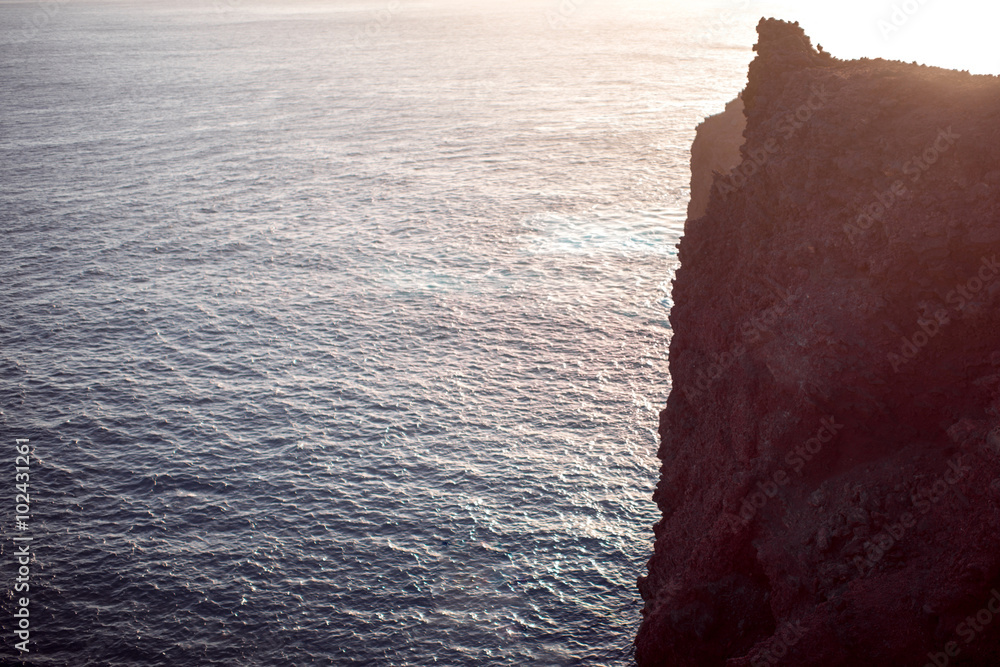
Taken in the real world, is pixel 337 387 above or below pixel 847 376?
below

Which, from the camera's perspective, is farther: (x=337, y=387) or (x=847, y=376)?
(x=337, y=387)

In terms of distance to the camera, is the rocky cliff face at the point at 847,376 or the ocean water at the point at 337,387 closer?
the rocky cliff face at the point at 847,376

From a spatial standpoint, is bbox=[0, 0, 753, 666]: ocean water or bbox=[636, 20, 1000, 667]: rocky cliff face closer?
bbox=[636, 20, 1000, 667]: rocky cliff face

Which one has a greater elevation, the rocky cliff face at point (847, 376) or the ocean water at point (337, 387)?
the rocky cliff face at point (847, 376)

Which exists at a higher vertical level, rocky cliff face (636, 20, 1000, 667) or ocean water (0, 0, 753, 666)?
rocky cliff face (636, 20, 1000, 667)
